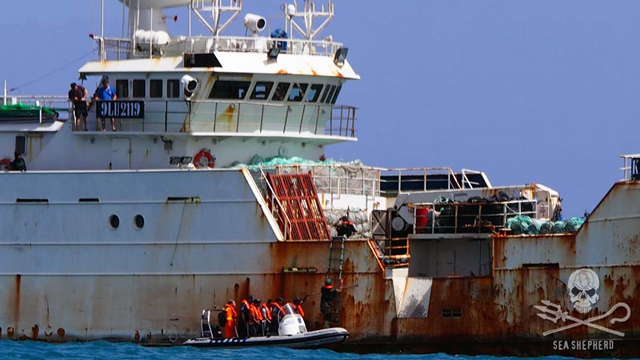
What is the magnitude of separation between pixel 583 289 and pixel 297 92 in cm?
782

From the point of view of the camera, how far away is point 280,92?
33.7 meters

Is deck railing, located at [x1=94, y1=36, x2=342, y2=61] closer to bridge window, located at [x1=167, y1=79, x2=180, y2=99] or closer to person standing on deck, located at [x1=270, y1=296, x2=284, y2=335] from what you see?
bridge window, located at [x1=167, y1=79, x2=180, y2=99]

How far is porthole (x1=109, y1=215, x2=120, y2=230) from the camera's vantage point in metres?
32.2


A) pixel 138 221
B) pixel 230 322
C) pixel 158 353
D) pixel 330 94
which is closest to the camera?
pixel 230 322

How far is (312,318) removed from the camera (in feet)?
101

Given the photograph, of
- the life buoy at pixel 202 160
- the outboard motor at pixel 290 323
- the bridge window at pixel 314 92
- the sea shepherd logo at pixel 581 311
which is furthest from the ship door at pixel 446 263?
the life buoy at pixel 202 160

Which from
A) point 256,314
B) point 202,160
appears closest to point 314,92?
point 202,160

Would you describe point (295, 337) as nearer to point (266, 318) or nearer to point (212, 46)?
point (266, 318)

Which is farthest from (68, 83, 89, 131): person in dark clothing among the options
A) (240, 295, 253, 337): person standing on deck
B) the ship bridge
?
(240, 295, 253, 337): person standing on deck

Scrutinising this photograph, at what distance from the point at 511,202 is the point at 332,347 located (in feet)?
13.9

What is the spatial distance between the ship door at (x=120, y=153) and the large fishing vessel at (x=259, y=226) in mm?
28

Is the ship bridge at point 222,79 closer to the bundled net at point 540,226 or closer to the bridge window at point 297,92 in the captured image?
the bridge window at point 297,92

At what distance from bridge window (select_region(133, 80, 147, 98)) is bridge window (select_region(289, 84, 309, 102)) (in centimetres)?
293

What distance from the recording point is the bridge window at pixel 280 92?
33.6 metres
